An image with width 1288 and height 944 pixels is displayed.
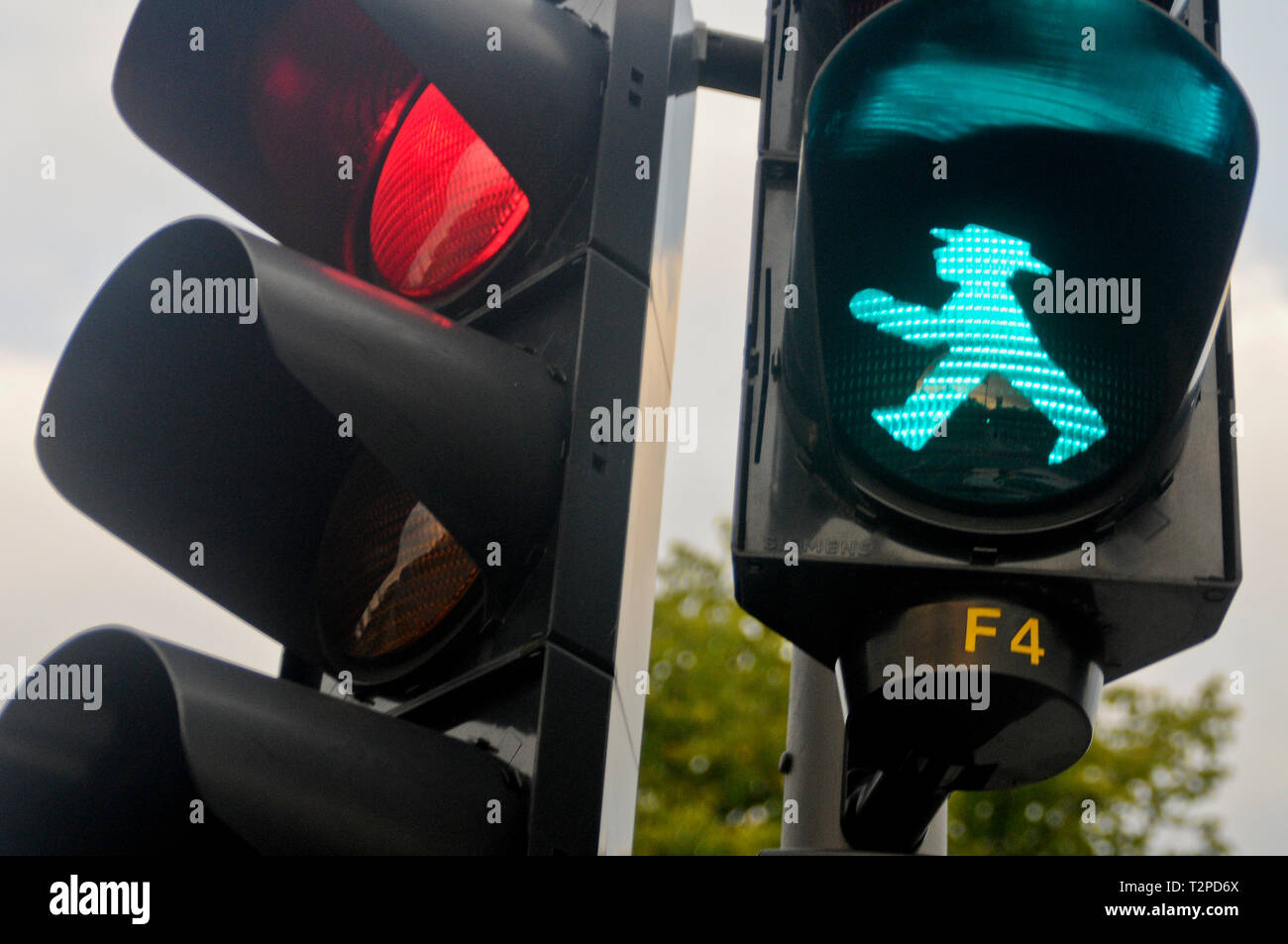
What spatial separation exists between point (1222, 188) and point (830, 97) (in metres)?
0.40

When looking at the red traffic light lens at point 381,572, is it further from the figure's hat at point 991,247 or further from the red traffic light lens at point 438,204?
the figure's hat at point 991,247

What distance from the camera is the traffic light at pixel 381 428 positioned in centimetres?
176

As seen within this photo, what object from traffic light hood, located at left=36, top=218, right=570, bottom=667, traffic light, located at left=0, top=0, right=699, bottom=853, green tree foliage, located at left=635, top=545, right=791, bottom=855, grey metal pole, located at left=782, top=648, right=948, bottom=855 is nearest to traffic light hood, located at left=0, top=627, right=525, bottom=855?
traffic light, located at left=0, top=0, right=699, bottom=853

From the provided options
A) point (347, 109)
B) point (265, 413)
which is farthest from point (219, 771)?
Answer: point (347, 109)

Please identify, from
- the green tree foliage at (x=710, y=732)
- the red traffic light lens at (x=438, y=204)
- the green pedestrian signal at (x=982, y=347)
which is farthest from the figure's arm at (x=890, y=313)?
the green tree foliage at (x=710, y=732)

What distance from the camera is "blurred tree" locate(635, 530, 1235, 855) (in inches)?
583

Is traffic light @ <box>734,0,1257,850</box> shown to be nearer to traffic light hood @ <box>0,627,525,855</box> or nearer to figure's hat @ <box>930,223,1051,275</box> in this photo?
figure's hat @ <box>930,223,1051,275</box>

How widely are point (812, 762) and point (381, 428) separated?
888 millimetres

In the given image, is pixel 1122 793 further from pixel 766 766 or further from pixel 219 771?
pixel 219 771

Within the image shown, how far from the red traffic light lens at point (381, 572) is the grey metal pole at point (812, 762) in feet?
1.83
